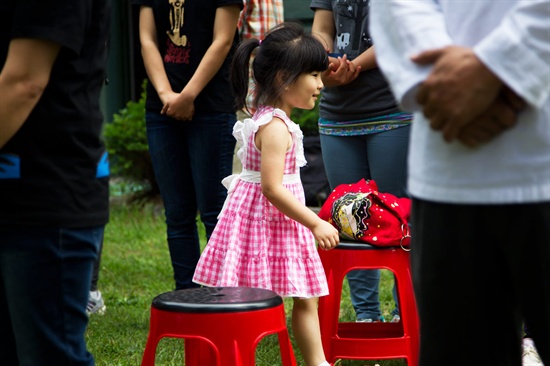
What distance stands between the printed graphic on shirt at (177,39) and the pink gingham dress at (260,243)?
0.96 m

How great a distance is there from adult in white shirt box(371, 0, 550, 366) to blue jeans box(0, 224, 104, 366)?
74 centimetres

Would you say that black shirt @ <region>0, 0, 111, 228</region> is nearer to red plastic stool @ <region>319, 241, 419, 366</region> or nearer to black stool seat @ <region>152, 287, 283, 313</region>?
black stool seat @ <region>152, 287, 283, 313</region>

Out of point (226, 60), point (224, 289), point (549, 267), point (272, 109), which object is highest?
point (226, 60)

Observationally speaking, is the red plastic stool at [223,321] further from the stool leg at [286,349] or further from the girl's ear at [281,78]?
the girl's ear at [281,78]

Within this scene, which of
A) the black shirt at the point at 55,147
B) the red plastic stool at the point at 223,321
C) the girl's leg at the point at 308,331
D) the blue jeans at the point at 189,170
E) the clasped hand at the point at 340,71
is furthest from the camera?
the blue jeans at the point at 189,170

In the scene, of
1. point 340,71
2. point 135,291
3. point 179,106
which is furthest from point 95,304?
point 340,71

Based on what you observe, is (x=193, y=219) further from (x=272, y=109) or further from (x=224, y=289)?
(x=224, y=289)

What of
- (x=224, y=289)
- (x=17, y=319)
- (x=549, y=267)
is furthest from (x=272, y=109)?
(x=549, y=267)

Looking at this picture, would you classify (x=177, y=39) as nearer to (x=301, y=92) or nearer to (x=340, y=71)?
(x=340, y=71)

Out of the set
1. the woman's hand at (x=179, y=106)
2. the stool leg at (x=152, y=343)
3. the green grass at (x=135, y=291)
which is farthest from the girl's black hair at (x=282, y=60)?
the green grass at (x=135, y=291)

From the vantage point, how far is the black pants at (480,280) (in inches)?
69.2

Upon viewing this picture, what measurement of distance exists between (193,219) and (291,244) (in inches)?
46.4

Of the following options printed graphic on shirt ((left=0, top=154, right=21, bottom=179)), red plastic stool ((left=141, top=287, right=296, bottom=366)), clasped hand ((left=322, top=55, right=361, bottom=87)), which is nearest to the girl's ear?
clasped hand ((left=322, top=55, right=361, bottom=87))

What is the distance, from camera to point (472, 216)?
5.84ft
